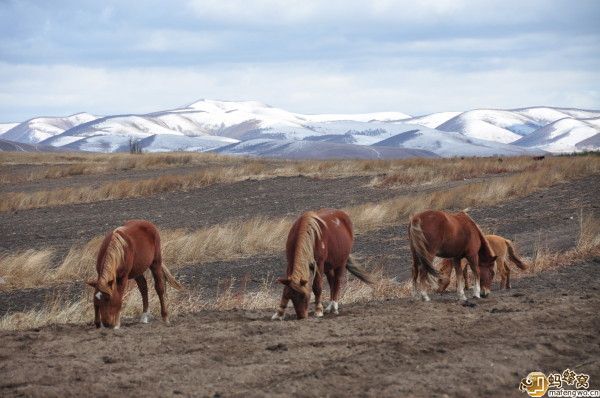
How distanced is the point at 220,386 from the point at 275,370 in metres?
0.64

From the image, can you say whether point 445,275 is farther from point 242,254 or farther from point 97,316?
point 242,254

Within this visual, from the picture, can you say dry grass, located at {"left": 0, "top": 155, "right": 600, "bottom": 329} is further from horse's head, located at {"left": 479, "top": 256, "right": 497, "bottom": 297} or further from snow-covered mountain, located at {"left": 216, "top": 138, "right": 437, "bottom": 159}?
snow-covered mountain, located at {"left": 216, "top": 138, "right": 437, "bottom": 159}

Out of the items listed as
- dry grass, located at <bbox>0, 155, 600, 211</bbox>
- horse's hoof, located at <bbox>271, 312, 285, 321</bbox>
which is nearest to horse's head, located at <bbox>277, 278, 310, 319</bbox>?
horse's hoof, located at <bbox>271, 312, 285, 321</bbox>

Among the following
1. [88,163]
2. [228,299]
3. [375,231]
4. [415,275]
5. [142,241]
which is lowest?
[88,163]

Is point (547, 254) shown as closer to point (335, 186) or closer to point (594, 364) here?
point (594, 364)

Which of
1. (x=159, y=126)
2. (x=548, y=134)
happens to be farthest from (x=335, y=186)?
(x=159, y=126)

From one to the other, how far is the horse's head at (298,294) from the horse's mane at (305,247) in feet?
0.20

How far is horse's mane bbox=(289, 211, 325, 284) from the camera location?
35.1 ft

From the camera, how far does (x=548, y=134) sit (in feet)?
566

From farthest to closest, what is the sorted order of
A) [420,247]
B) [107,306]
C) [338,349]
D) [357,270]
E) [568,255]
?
[568,255] → [357,270] → [420,247] → [107,306] → [338,349]

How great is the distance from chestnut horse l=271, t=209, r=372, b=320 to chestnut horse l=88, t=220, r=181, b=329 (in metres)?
1.71

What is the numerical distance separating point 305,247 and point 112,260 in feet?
7.76

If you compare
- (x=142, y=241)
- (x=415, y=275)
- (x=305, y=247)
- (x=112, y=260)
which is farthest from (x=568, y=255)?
(x=112, y=260)

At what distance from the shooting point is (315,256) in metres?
11.1
